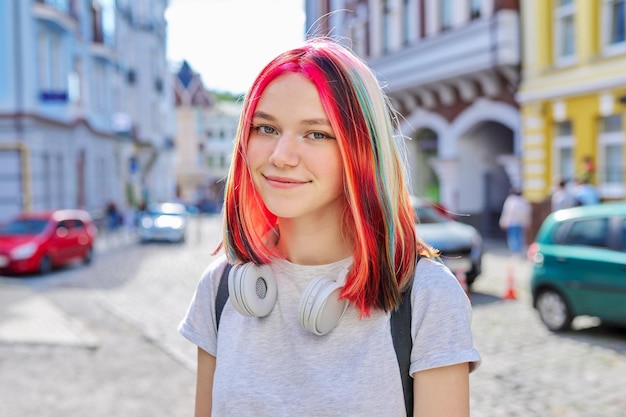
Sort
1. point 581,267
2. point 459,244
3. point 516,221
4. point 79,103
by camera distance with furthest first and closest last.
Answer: point 79,103, point 516,221, point 459,244, point 581,267

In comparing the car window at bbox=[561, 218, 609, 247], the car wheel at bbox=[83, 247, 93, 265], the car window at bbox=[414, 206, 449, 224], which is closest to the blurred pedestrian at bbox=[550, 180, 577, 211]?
the car window at bbox=[414, 206, 449, 224]

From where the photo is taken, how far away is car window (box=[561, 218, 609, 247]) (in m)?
8.45

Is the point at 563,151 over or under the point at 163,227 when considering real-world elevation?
over

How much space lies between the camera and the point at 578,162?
17734mm

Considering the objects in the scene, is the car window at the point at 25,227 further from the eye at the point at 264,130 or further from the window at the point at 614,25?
the eye at the point at 264,130

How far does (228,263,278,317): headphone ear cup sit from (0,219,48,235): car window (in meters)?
16.6

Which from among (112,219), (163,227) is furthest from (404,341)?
(112,219)

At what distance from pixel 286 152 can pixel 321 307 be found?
0.37m

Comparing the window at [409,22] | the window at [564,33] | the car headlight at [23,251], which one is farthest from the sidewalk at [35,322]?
the window at [409,22]

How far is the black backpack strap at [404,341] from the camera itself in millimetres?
1705

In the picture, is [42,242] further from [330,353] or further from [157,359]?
[330,353]

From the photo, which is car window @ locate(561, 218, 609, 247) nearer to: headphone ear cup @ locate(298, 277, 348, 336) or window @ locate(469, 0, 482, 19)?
headphone ear cup @ locate(298, 277, 348, 336)

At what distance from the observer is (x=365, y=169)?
5.82ft

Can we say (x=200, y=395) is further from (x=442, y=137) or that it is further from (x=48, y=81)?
(x=48, y=81)
